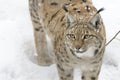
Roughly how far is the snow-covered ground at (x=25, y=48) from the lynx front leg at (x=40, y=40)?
0.12 m

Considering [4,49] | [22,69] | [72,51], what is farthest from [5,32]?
[72,51]

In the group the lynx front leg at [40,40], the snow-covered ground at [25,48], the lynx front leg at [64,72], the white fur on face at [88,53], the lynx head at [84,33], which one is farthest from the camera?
the lynx front leg at [40,40]

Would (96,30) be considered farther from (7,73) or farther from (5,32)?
(5,32)

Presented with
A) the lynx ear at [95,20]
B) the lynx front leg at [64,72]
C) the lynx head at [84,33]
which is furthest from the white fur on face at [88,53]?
the lynx front leg at [64,72]

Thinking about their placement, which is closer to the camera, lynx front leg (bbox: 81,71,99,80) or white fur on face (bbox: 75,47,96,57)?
white fur on face (bbox: 75,47,96,57)

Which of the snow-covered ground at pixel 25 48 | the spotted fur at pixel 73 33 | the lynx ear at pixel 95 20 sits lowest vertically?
the snow-covered ground at pixel 25 48

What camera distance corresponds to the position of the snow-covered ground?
4961mm

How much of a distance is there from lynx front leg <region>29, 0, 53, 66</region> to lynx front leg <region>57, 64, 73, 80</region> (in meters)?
0.88

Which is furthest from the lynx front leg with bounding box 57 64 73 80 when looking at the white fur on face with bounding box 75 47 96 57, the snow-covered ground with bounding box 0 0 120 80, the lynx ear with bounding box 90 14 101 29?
the lynx ear with bounding box 90 14 101 29

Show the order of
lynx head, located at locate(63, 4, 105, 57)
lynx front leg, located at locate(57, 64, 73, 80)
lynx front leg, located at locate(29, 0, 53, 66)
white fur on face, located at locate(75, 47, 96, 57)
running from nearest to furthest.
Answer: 1. lynx head, located at locate(63, 4, 105, 57)
2. white fur on face, located at locate(75, 47, 96, 57)
3. lynx front leg, located at locate(57, 64, 73, 80)
4. lynx front leg, located at locate(29, 0, 53, 66)

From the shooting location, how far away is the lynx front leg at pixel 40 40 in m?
5.10

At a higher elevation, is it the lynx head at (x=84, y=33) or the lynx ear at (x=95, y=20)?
the lynx ear at (x=95, y=20)

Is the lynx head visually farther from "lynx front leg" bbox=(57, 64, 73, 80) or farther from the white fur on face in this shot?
"lynx front leg" bbox=(57, 64, 73, 80)

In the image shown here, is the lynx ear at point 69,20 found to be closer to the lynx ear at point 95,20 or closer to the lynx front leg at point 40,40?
the lynx ear at point 95,20
